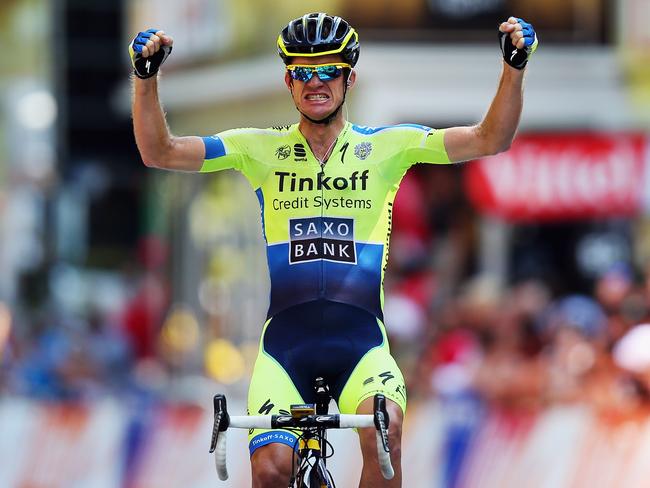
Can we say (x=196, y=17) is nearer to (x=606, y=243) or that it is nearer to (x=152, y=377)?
(x=152, y=377)

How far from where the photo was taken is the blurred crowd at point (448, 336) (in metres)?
12.7

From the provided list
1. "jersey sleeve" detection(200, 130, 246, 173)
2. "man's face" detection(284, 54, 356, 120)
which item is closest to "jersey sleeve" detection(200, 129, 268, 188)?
"jersey sleeve" detection(200, 130, 246, 173)

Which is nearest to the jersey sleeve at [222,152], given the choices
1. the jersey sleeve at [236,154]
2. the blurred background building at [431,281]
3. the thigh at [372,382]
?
the jersey sleeve at [236,154]

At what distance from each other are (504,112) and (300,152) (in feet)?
3.00

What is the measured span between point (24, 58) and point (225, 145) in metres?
24.0

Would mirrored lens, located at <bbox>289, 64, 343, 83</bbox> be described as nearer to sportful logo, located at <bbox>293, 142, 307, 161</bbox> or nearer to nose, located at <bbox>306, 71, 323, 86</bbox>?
nose, located at <bbox>306, 71, 323, 86</bbox>

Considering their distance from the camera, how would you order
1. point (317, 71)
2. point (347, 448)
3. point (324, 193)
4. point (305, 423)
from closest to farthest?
point (305, 423), point (317, 71), point (324, 193), point (347, 448)

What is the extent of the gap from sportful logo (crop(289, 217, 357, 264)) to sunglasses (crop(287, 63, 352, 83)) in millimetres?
596

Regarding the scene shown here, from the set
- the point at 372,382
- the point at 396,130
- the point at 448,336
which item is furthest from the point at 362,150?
the point at 448,336

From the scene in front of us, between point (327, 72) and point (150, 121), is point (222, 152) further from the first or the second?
point (327, 72)

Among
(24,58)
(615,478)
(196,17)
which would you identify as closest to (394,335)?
(615,478)

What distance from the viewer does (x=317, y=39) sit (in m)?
7.57

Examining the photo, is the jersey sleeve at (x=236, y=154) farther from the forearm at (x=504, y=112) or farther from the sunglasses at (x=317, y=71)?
the forearm at (x=504, y=112)

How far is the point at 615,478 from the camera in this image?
1070 centimetres
